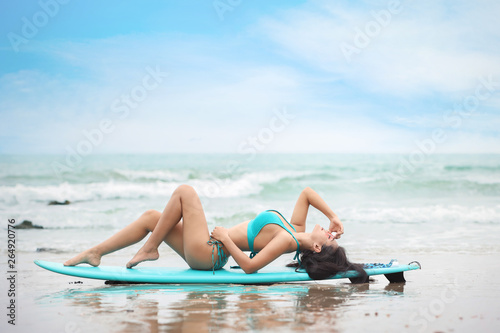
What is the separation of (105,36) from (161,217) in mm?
23680

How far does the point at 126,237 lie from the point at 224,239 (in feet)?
3.15

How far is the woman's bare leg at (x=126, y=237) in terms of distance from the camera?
489 centimetres

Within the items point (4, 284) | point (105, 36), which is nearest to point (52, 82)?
point (105, 36)

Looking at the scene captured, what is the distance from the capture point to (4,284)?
5.30 m

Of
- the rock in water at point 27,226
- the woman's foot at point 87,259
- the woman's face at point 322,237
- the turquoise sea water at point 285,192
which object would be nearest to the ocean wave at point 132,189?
the turquoise sea water at point 285,192

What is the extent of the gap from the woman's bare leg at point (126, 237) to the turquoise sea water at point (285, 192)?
11.2ft

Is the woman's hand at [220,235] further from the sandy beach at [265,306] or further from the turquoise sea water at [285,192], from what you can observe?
the turquoise sea water at [285,192]

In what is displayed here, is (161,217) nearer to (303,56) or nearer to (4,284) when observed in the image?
(4,284)

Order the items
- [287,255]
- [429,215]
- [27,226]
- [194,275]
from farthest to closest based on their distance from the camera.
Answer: [429,215]
[27,226]
[287,255]
[194,275]

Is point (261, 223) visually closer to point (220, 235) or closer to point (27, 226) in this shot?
point (220, 235)

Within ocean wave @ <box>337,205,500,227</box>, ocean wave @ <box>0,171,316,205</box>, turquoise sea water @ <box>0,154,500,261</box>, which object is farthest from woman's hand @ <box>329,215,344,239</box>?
ocean wave @ <box>0,171,316,205</box>

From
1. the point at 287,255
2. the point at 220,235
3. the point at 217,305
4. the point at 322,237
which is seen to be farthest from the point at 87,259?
the point at 287,255

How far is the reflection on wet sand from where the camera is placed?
346 centimetres

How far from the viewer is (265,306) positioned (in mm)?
4027
